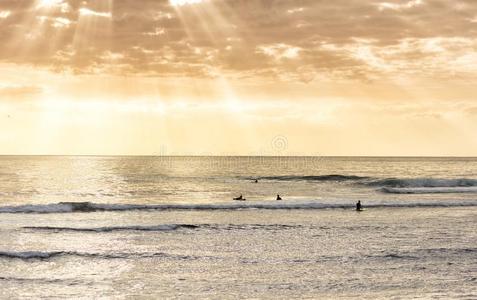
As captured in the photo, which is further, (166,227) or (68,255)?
(166,227)

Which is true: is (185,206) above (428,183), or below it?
below

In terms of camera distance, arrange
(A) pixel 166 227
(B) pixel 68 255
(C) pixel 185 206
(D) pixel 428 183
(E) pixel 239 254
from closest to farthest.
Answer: (B) pixel 68 255, (E) pixel 239 254, (A) pixel 166 227, (C) pixel 185 206, (D) pixel 428 183

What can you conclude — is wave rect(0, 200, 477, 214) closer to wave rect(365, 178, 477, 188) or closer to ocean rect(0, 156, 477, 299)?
ocean rect(0, 156, 477, 299)

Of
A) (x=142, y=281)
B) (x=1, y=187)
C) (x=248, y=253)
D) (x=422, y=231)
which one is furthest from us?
(x=1, y=187)

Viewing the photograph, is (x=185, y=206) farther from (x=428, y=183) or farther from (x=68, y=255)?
(x=428, y=183)

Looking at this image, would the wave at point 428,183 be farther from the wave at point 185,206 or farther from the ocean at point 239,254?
the ocean at point 239,254

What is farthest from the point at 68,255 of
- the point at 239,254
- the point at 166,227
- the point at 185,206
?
the point at 185,206

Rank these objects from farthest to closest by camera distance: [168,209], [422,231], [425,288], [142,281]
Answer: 1. [168,209]
2. [422,231]
3. [142,281]
4. [425,288]

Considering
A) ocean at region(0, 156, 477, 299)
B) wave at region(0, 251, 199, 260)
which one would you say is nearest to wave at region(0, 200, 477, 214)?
ocean at region(0, 156, 477, 299)

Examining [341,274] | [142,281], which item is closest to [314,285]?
[341,274]

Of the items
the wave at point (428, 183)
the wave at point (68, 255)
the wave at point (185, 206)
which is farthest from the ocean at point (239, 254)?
the wave at point (428, 183)

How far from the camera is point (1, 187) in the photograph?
292ft

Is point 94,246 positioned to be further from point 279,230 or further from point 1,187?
point 1,187

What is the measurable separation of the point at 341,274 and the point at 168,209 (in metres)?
34.0
